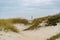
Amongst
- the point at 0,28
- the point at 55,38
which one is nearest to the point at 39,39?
the point at 55,38

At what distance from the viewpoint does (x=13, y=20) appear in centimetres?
2727

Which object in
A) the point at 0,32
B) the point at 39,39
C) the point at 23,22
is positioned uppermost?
the point at 0,32

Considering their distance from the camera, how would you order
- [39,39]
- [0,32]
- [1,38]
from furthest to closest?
[39,39], [0,32], [1,38]

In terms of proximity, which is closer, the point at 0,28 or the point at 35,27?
the point at 0,28

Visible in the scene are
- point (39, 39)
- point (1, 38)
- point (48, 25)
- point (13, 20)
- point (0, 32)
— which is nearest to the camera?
point (1, 38)

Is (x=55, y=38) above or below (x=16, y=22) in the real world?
above

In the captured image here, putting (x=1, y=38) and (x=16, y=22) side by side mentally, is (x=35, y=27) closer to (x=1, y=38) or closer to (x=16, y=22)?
(x=16, y=22)

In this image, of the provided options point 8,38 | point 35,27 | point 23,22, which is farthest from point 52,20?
point 8,38

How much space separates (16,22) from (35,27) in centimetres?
630

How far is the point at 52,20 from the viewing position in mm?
21781

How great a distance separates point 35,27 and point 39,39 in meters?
6.92

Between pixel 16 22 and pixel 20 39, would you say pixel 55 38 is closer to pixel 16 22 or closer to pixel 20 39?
pixel 20 39

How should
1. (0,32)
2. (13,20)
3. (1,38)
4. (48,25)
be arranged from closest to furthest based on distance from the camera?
(1,38), (0,32), (48,25), (13,20)

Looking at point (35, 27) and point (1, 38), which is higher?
point (1, 38)
